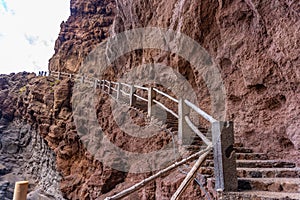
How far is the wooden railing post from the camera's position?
237 cm

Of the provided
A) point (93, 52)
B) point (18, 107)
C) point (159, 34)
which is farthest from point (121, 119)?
point (18, 107)

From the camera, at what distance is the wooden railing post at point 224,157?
7.76 feet

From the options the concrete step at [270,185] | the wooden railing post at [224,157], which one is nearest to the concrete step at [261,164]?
the concrete step at [270,185]

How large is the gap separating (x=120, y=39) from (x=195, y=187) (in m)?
9.43

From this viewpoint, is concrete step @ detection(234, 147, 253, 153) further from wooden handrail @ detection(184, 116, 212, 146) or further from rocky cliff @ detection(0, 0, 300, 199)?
wooden handrail @ detection(184, 116, 212, 146)

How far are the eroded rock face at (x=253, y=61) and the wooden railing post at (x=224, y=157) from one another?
2057mm

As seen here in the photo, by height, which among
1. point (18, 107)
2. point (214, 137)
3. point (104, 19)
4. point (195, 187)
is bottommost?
point (195, 187)

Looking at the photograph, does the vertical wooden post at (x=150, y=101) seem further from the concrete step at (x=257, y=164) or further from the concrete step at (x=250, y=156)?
the concrete step at (x=257, y=164)

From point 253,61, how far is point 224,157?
3.08 metres

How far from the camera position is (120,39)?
1110 centimetres

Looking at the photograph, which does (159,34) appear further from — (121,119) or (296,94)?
(296,94)

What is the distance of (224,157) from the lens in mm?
2428

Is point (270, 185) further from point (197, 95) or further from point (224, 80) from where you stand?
point (197, 95)

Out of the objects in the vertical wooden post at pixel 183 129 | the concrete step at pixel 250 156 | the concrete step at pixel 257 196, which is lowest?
the concrete step at pixel 257 196
